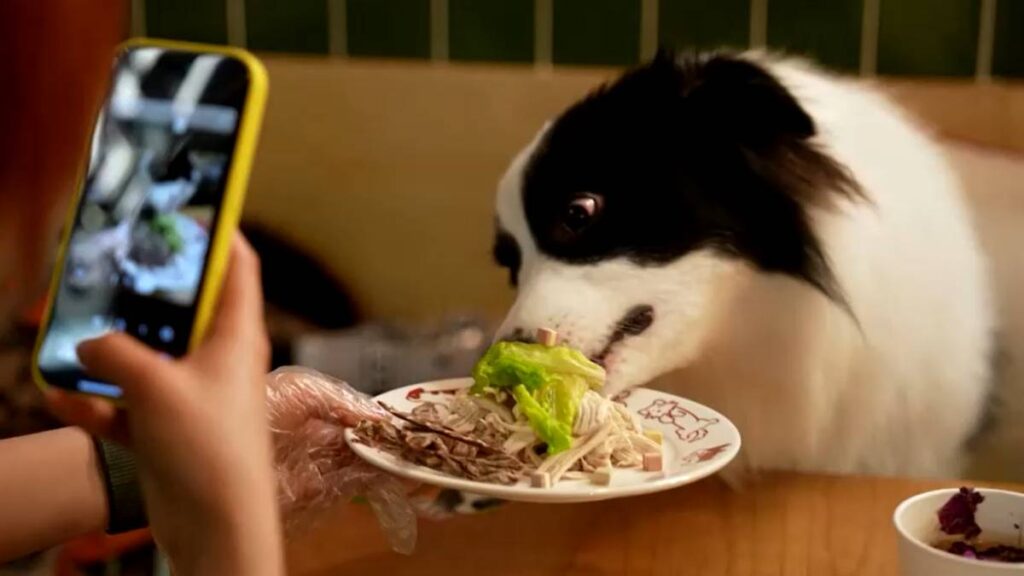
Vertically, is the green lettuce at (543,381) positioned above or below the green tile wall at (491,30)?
below

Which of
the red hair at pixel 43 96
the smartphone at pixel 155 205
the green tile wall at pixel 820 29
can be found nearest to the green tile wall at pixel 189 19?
the green tile wall at pixel 820 29

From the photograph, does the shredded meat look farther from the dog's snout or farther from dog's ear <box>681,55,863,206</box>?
dog's ear <box>681,55,863,206</box>

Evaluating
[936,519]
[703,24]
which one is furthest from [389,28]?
[936,519]

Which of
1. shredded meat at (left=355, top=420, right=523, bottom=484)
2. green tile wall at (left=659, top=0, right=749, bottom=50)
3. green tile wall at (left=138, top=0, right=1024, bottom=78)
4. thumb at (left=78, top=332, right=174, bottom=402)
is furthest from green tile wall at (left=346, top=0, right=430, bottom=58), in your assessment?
thumb at (left=78, top=332, right=174, bottom=402)

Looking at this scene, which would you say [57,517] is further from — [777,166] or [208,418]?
[777,166]

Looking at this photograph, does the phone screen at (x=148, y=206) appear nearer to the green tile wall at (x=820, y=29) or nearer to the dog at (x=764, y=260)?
the dog at (x=764, y=260)

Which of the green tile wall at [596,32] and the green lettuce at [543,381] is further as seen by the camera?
the green tile wall at [596,32]
